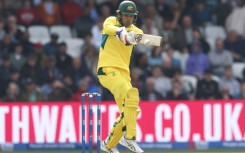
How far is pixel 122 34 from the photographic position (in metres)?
13.0

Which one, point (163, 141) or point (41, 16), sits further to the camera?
point (41, 16)

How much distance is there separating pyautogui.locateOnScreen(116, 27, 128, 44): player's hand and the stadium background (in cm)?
511

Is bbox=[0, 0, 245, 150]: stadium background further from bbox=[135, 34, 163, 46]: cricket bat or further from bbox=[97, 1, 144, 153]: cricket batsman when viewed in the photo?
bbox=[135, 34, 163, 46]: cricket bat

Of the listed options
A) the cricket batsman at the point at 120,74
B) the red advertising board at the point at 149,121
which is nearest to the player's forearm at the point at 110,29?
the cricket batsman at the point at 120,74

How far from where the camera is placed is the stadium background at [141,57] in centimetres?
1817

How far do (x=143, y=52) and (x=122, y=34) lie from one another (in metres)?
8.04

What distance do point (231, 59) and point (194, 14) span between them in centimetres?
182

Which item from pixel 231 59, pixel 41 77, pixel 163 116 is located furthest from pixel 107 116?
pixel 231 59

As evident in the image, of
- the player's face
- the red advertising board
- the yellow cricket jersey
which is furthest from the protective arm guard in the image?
the red advertising board

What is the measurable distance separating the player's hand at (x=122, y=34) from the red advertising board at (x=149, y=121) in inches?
200

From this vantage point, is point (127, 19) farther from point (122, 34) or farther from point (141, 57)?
point (141, 57)

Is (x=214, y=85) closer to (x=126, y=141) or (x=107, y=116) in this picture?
(x=107, y=116)

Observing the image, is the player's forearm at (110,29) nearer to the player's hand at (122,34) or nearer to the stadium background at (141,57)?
the player's hand at (122,34)

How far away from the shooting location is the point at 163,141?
18047mm
